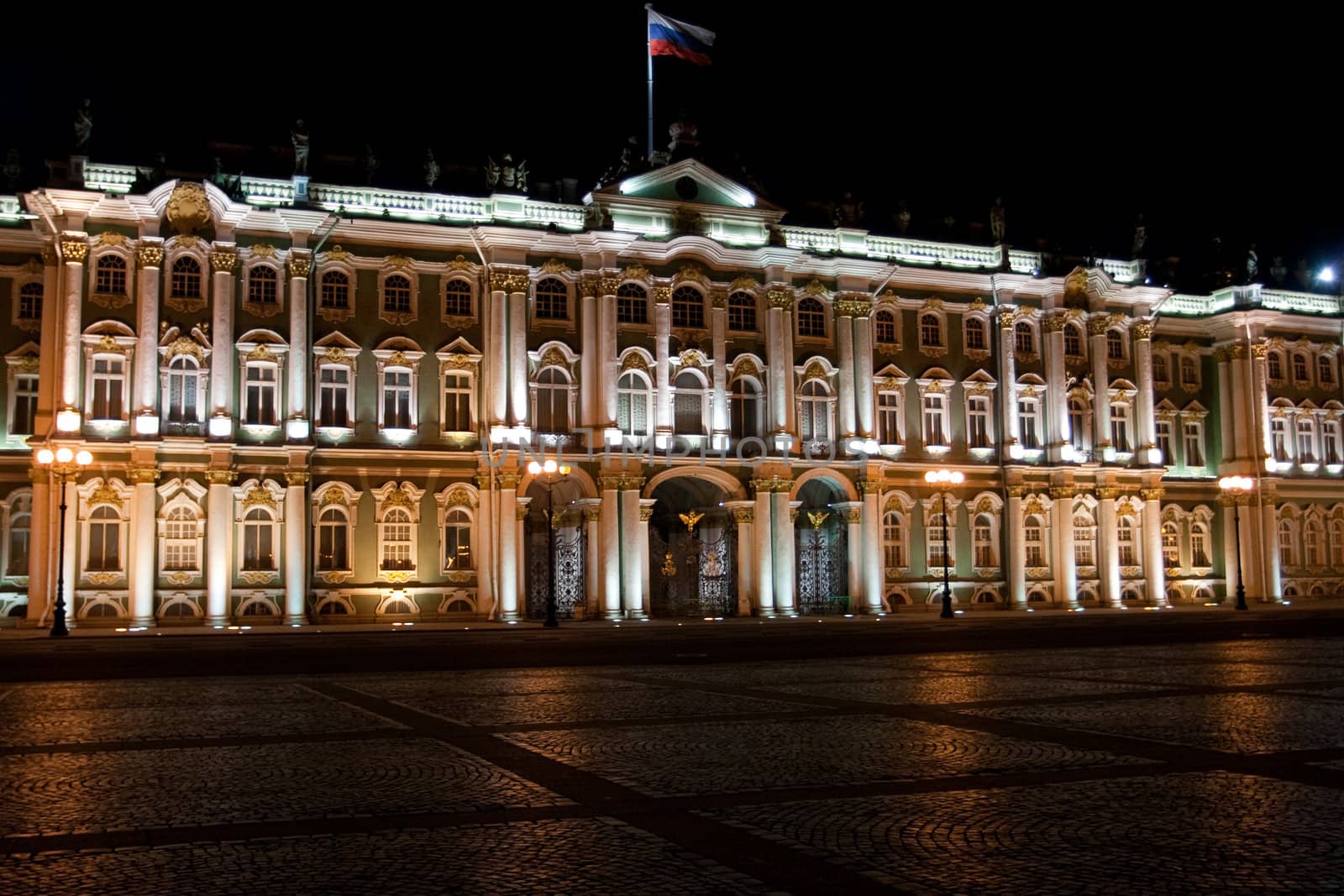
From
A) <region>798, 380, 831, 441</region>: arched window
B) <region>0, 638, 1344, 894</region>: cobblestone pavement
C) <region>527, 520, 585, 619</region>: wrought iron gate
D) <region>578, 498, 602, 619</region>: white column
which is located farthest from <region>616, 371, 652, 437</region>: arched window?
<region>0, 638, 1344, 894</region>: cobblestone pavement

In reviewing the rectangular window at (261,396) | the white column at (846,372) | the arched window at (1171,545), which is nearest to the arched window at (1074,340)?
the arched window at (1171,545)

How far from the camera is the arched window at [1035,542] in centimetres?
5812

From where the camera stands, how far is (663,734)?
15.4 m

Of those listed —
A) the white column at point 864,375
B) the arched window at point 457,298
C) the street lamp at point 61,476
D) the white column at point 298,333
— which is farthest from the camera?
the white column at point 864,375

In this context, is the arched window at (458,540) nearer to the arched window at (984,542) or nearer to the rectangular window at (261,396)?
the rectangular window at (261,396)

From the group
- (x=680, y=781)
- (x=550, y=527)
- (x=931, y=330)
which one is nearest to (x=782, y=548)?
(x=550, y=527)

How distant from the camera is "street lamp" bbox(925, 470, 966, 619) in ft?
167

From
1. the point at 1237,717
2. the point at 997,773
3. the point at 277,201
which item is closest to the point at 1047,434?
the point at 277,201

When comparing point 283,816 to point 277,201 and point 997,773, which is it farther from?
point 277,201

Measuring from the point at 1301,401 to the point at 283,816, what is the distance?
63.2m

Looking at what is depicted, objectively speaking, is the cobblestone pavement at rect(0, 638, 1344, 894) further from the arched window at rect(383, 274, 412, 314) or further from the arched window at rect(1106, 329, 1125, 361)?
the arched window at rect(1106, 329, 1125, 361)

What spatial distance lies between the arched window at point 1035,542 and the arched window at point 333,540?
27.4m

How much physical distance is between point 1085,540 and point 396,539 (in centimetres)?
2876

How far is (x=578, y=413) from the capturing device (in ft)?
167
